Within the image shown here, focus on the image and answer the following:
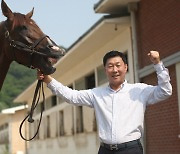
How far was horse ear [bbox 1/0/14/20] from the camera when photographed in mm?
4948

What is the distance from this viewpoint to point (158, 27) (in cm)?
1062

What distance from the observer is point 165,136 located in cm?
1045

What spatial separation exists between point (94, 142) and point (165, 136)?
623cm

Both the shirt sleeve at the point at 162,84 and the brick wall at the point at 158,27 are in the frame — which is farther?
the brick wall at the point at 158,27

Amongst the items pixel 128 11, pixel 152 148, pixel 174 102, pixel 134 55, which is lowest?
pixel 152 148

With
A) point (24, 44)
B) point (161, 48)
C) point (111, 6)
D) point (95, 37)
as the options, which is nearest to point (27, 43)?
point (24, 44)

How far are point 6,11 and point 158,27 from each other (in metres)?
6.02

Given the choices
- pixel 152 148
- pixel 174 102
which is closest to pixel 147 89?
pixel 174 102

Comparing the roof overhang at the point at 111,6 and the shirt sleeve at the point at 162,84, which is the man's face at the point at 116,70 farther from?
the roof overhang at the point at 111,6

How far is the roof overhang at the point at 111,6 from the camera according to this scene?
11109mm

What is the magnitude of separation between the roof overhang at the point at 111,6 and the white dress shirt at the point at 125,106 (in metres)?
6.48

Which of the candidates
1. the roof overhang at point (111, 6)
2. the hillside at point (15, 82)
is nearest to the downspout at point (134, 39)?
the roof overhang at point (111, 6)

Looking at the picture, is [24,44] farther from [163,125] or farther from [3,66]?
[163,125]

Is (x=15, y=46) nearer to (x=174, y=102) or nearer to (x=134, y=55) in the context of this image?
(x=174, y=102)
